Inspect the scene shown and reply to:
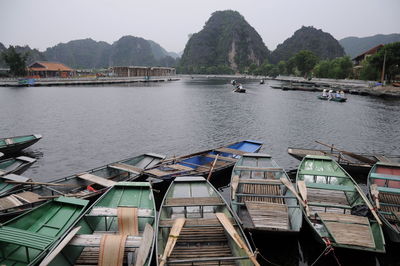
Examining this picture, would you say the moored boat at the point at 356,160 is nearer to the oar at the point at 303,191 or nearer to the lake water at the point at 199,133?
the lake water at the point at 199,133

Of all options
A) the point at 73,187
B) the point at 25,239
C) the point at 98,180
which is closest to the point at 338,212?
the point at 98,180

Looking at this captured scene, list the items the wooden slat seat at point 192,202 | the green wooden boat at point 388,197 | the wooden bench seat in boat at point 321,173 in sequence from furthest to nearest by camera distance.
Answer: the wooden bench seat in boat at point 321,173 → the wooden slat seat at point 192,202 → the green wooden boat at point 388,197

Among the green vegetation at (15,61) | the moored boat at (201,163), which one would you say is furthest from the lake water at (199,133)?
the green vegetation at (15,61)

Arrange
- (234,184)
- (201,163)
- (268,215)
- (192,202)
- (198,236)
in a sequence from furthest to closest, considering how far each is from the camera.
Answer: (201,163) → (234,184) → (192,202) → (268,215) → (198,236)

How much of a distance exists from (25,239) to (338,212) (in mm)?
13264

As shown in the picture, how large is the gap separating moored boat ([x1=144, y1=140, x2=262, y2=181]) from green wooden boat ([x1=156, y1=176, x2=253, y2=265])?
3.84m

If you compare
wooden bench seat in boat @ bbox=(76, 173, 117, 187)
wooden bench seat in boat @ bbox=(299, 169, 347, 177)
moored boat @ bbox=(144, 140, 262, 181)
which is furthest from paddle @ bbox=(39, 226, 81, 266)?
wooden bench seat in boat @ bbox=(299, 169, 347, 177)

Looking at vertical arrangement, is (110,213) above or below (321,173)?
below

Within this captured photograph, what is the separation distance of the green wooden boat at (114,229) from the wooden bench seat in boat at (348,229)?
7.09 metres

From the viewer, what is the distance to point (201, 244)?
9844 millimetres

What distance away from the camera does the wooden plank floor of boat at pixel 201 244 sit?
29.9ft

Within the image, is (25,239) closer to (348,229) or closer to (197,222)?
(197,222)

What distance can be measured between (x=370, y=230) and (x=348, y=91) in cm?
8982

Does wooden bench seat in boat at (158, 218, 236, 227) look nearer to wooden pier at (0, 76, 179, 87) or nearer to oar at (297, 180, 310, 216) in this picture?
oar at (297, 180, 310, 216)
